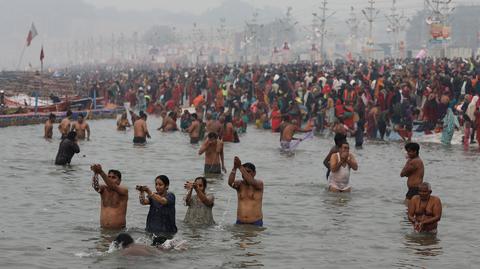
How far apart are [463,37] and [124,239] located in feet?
533

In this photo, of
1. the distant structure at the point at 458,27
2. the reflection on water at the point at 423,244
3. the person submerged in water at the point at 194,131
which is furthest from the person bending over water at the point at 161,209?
the distant structure at the point at 458,27

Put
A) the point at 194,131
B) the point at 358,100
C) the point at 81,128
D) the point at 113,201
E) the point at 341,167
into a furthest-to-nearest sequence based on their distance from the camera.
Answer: the point at 358,100 → the point at 81,128 → the point at 194,131 → the point at 341,167 → the point at 113,201

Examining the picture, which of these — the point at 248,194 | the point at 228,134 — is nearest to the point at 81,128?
the point at 228,134

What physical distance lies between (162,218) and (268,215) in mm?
3235

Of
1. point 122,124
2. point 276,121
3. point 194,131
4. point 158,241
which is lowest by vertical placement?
point 158,241

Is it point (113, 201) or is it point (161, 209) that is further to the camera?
point (113, 201)

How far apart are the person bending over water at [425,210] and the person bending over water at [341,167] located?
311 cm

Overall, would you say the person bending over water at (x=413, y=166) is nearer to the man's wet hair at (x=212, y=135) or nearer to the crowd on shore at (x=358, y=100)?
the man's wet hair at (x=212, y=135)

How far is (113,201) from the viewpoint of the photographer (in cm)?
1363

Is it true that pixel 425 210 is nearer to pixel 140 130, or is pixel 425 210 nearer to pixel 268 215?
pixel 268 215

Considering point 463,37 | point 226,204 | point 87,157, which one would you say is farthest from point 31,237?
point 463,37

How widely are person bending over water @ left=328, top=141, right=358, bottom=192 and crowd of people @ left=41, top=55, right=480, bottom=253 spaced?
0.05 ft

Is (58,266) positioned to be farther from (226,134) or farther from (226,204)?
(226,134)

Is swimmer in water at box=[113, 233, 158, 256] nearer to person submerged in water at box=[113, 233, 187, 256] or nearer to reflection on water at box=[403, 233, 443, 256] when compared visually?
person submerged in water at box=[113, 233, 187, 256]
